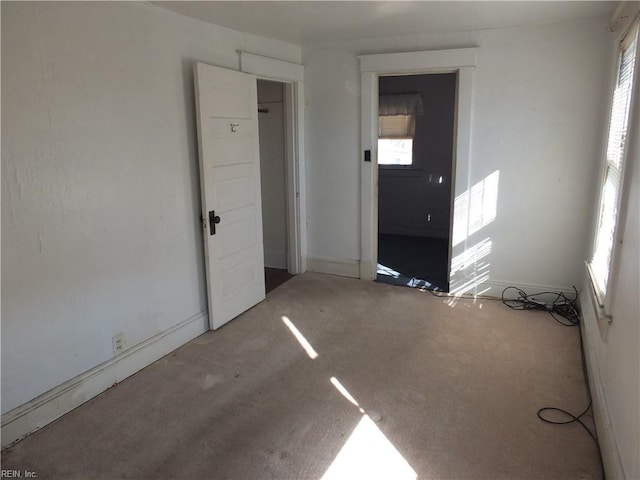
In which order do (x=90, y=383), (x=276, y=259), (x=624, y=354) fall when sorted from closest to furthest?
(x=624, y=354) < (x=90, y=383) < (x=276, y=259)

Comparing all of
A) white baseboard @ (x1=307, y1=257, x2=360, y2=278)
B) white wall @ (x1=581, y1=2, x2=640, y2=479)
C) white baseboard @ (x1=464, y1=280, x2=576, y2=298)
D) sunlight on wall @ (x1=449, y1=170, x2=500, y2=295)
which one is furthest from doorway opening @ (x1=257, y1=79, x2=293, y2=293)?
white wall @ (x1=581, y1=2, x2=640, y2=479)

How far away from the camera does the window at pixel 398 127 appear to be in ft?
20.5

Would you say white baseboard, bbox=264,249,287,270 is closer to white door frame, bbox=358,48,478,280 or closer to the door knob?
white door frame, bbox=358,48,478,280

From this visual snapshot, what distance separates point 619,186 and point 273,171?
10.6 feet

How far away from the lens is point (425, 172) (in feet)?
21.2

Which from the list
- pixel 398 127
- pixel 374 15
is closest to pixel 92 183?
pixel 374 15

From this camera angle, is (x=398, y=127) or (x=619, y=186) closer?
(x=619, y=186)

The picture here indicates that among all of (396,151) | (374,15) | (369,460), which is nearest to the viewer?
(369,460)

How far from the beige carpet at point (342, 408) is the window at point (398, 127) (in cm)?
335

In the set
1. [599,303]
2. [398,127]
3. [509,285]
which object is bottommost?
[509,285]

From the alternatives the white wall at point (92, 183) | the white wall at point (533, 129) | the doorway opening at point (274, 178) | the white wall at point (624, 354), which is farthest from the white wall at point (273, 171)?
the white wall at point (624, 354)

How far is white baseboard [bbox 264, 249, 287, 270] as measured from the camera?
16.6ft

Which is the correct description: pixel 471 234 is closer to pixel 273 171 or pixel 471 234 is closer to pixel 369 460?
pixel 273 171

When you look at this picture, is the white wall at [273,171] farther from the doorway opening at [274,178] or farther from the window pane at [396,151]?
the window pane at [396,151]
